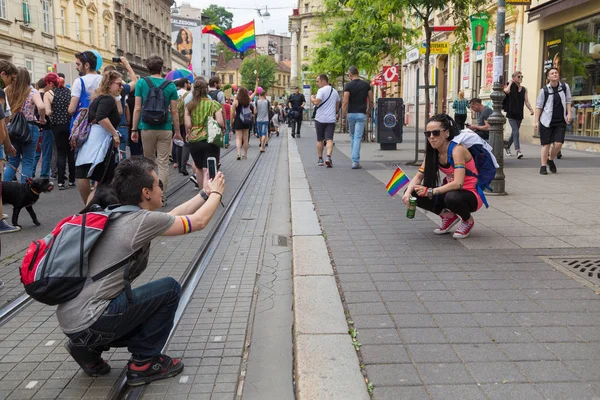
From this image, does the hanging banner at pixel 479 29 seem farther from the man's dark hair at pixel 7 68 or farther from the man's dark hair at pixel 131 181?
the man's dark hair at pixel 131 181

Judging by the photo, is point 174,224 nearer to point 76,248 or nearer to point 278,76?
point 76,248

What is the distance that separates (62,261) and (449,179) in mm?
4315

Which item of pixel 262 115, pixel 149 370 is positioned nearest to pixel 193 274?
pixel 149 370

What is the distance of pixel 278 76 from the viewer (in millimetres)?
149625

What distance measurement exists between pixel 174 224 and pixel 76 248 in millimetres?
508

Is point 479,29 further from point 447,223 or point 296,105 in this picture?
point 296,105

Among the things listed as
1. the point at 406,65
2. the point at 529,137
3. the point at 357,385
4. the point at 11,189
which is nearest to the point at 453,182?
the point at 357,385

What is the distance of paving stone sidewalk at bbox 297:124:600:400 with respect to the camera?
10.1ft

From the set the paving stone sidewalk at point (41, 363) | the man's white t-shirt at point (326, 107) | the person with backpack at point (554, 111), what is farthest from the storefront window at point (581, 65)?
the paving stone sidewalk at point (41, 363)

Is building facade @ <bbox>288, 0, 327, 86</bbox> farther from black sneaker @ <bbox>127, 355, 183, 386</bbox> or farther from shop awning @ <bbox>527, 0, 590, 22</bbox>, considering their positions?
black sneaker @ <bbox>127, 355, 183, 386</bbox>

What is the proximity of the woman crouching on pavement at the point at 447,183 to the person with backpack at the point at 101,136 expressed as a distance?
3.54 meters

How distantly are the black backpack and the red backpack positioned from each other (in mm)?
5525

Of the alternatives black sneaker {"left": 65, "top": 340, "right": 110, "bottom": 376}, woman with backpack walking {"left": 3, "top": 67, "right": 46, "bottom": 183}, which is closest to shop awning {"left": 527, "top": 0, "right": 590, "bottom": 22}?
woman with backpack walking {"left": 3, "top": 67, "right": 46, "bottom": 183}

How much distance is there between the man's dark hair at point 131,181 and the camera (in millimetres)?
3223
